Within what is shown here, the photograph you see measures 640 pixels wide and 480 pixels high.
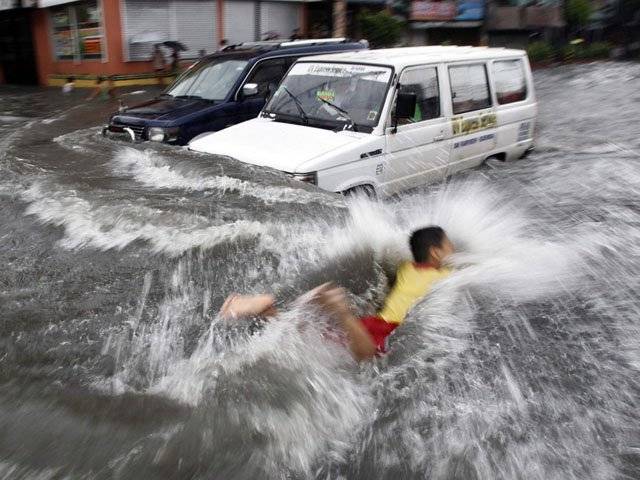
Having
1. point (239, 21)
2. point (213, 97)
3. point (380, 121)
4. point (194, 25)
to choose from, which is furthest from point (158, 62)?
point (380, 121)

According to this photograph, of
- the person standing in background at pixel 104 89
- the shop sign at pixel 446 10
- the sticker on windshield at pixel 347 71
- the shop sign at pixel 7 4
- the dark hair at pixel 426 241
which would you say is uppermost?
the shop sign at pixel 446 10

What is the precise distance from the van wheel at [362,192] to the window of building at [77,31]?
14.2 metres

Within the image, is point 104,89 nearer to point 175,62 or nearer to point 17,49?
point 175,62

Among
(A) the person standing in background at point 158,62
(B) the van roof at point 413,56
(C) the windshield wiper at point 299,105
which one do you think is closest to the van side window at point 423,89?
(B) the van roof at point 413,56

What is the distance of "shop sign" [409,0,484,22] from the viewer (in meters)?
25.9

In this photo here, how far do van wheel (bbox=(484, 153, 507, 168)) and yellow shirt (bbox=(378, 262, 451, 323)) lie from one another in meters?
4.27

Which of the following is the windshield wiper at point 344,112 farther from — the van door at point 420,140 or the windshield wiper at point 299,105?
the van door at point 420,140

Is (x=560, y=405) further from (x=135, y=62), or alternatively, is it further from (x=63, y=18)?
(x=63, y=18)

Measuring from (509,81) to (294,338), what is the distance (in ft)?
19.0

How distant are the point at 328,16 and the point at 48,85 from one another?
10.8 metres

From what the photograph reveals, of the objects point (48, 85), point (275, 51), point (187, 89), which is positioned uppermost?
point (275, 51)

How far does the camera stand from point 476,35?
27.3 meters

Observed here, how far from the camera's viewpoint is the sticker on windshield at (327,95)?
6.21m

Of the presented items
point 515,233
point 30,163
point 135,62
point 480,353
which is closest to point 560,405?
point 480,353
